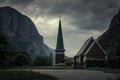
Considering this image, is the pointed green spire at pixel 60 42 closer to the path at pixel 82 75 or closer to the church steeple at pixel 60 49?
the church steeple at pixel 60 49

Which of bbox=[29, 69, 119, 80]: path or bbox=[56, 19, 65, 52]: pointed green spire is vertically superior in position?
bbox=[56, 19, 65, 52]: pointed green spire

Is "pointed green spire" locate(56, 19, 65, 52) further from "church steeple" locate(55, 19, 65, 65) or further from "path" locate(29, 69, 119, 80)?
"path" locate(29, 69, 119, 80)

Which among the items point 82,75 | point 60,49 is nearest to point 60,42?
point 60,49

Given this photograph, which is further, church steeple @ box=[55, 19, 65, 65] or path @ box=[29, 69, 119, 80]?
church steeple @ box=[55, 19, 65, 65]

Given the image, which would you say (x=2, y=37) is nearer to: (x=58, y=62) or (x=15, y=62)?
(x=15, y=62)

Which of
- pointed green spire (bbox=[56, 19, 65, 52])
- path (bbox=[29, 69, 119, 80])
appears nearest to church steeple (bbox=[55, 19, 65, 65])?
pointed green spire (bbox=[56, 19, 65, 52])

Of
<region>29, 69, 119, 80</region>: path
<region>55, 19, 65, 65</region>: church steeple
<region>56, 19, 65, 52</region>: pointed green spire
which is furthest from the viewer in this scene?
<region>56, 19, 65, 52</region>: pointed green spire

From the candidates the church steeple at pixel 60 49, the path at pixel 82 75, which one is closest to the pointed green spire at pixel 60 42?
the church steeple at pixel 60 49

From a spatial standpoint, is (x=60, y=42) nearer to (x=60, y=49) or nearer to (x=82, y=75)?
(x=60, y=49)

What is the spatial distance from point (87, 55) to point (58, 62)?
26.0 m

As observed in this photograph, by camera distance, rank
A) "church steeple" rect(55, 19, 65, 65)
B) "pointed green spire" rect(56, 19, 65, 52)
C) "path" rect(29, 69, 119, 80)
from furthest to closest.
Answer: "pointed green spire" rect(56, 19, 65, 52) → "church steeple" rect(55, 19, 65, 65) → "path" rect(29, 69, 119, 80)

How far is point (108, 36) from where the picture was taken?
535 ft

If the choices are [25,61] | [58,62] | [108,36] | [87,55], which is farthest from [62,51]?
[108,36]

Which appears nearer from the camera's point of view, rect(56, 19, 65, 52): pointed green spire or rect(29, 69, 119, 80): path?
rect(29, 69, 119, 80): path
